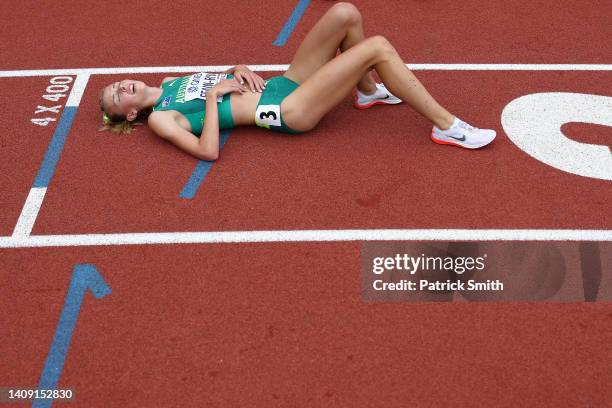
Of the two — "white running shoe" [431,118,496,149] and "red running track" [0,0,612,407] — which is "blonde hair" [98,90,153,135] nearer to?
"red running track" [0,0,612,407]

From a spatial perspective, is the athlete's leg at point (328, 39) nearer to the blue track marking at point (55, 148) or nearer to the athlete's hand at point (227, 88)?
the athlete's hand at point (227, 88)

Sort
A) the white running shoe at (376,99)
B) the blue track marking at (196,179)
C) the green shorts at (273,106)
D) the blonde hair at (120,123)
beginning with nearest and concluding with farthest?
the blue track marking at (196,179), the green shorts at (273,106), the blonde hair at (120,123), the white running shoe at (376,99)

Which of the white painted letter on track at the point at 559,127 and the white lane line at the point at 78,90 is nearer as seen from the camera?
the white painted letter on track at the point at 559,127

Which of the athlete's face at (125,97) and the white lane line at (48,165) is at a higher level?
the athlete's face at (125,97)

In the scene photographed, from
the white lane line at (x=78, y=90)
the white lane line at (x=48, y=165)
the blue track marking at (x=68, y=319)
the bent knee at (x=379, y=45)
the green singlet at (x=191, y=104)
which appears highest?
the bent knee at (x=379, y=45)

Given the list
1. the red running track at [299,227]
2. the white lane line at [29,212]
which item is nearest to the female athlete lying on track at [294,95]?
the red running track at [299,227]

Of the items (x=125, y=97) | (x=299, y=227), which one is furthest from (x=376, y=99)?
(x=125, y=97)

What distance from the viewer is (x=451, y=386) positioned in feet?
12.0

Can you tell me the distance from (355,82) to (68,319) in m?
2.60

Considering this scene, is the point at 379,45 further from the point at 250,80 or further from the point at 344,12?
the point at 250,80

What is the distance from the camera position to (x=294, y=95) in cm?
507

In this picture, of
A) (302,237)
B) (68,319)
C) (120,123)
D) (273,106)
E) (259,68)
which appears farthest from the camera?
(259,68)

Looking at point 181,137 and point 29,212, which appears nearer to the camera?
point 29,212

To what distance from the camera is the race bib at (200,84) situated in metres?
5.14
